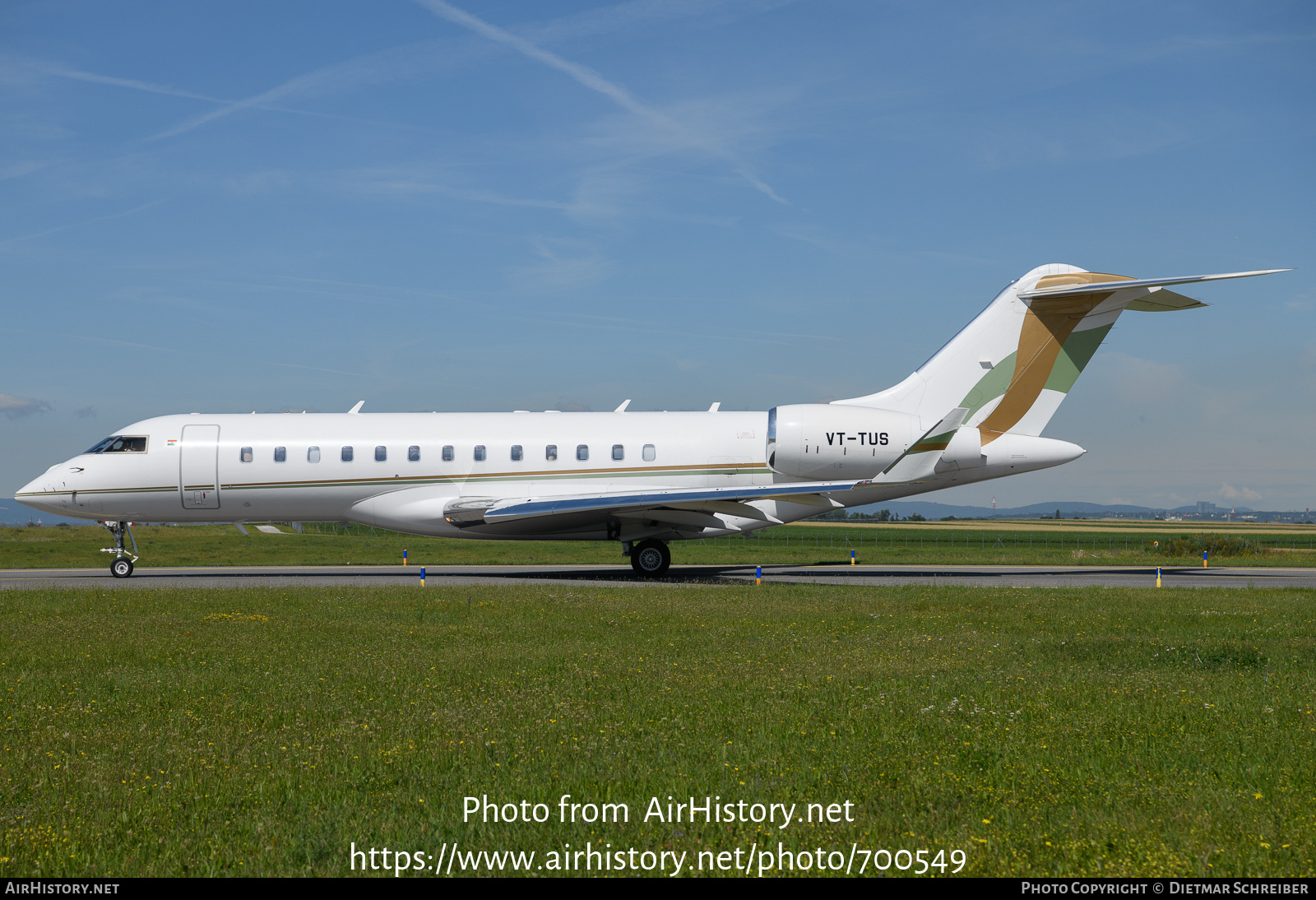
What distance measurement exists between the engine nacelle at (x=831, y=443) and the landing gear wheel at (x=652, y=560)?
3.51 metres

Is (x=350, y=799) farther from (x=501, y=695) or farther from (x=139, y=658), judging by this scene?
(x=139, y=658)

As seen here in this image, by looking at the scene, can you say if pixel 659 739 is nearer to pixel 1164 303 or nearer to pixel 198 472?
pixel 198 472

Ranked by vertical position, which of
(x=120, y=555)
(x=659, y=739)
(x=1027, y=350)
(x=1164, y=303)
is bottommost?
(x=659, y=739)

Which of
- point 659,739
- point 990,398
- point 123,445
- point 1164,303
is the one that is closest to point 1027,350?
point 990,398

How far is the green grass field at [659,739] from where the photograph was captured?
17.4 ft

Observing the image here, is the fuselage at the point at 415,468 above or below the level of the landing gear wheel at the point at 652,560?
above

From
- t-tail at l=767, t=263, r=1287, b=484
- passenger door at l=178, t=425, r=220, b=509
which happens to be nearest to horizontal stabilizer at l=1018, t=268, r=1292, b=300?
t-tail at l=767, t=263, r=1287, b=484

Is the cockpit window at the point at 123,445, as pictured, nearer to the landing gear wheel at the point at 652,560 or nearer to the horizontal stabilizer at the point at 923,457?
the landing gear wheel at the point at 652,560

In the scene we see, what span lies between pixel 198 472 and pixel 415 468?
5308 mm

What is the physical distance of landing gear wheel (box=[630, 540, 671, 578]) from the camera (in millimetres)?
24891

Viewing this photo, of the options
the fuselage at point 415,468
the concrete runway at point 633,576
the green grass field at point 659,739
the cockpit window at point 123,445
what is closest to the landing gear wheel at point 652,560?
the concrete runway at point 633,576

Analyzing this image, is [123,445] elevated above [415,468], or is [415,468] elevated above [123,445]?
[123,445]

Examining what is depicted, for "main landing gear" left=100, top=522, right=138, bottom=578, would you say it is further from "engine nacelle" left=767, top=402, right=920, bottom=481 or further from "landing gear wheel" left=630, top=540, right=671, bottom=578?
"engine nacelle" left=767, top=402, right=920, bottom=481

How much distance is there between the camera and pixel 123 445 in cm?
2444
